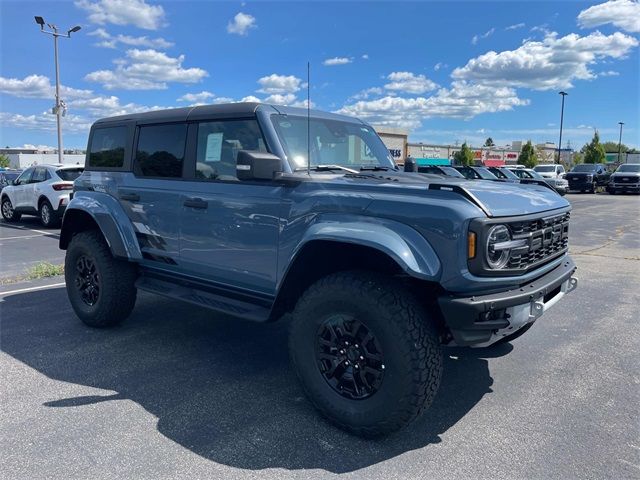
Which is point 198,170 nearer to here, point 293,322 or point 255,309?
point 255,309

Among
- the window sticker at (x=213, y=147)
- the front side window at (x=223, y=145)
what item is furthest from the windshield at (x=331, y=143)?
the window sticker at (x=213, y=147)

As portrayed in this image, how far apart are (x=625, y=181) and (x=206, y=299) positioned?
31.0 metres

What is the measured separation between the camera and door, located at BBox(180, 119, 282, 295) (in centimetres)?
363

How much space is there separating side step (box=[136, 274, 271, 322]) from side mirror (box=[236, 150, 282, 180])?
3.20ft

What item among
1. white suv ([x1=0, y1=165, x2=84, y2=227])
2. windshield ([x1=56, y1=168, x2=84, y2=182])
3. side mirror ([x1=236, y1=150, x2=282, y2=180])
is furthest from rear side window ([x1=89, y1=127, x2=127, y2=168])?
windshield ([x1=56, y1=168, x2=84, y2=182])

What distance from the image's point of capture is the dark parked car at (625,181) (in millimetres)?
28609

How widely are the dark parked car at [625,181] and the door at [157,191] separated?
3068cm

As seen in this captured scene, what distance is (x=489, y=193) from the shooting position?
10.1ft

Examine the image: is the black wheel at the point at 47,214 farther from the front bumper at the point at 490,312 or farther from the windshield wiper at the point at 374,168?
the front bumper at the point at 490,312

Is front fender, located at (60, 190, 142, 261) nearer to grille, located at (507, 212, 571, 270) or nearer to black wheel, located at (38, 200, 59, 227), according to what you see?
grille, located at (507, 212, 571, 270)

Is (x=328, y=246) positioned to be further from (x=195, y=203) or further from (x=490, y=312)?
(x=195, y=203)

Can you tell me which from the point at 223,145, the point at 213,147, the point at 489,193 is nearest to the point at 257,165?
the point at 223,145

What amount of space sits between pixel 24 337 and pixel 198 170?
2.34 meters

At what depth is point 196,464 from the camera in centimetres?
273
